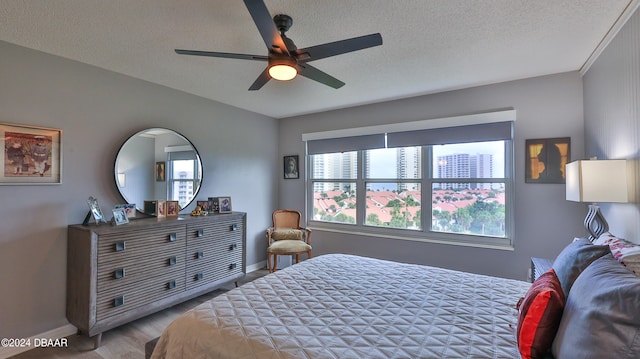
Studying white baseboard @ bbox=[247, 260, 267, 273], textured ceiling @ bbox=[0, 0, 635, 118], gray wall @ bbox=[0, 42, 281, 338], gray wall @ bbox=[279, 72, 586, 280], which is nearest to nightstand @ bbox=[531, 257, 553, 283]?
gray wall @ bbox=[279, 72, 586, 280]

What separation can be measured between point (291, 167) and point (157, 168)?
2.06 meters

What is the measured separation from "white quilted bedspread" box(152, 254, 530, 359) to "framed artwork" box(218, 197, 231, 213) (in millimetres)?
1891

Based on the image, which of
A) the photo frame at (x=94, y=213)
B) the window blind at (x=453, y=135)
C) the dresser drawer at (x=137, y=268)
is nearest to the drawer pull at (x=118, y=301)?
the dresser drawer at (x=137, y=268)

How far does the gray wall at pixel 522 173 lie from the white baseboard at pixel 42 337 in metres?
3.38

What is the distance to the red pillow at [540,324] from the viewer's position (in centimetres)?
105

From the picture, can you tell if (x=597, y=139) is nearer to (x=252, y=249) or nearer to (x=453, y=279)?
(x=453, y=279)

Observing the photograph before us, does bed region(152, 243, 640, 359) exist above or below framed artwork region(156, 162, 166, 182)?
below

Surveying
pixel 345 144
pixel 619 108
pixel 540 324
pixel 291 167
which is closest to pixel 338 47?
pixel 540 324

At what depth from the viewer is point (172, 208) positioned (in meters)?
3.14

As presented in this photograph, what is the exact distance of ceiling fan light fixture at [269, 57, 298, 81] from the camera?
70.7 inches

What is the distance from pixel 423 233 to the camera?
3641mm

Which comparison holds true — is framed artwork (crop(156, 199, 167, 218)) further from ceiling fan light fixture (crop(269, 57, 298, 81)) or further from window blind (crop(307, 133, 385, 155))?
window blind (crop(307, 133, 385, 155))

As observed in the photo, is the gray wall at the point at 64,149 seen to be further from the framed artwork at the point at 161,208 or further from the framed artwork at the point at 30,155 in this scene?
the framed artwork at the point at 161,208

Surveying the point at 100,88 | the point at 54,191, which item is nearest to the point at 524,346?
the point at 54,191
